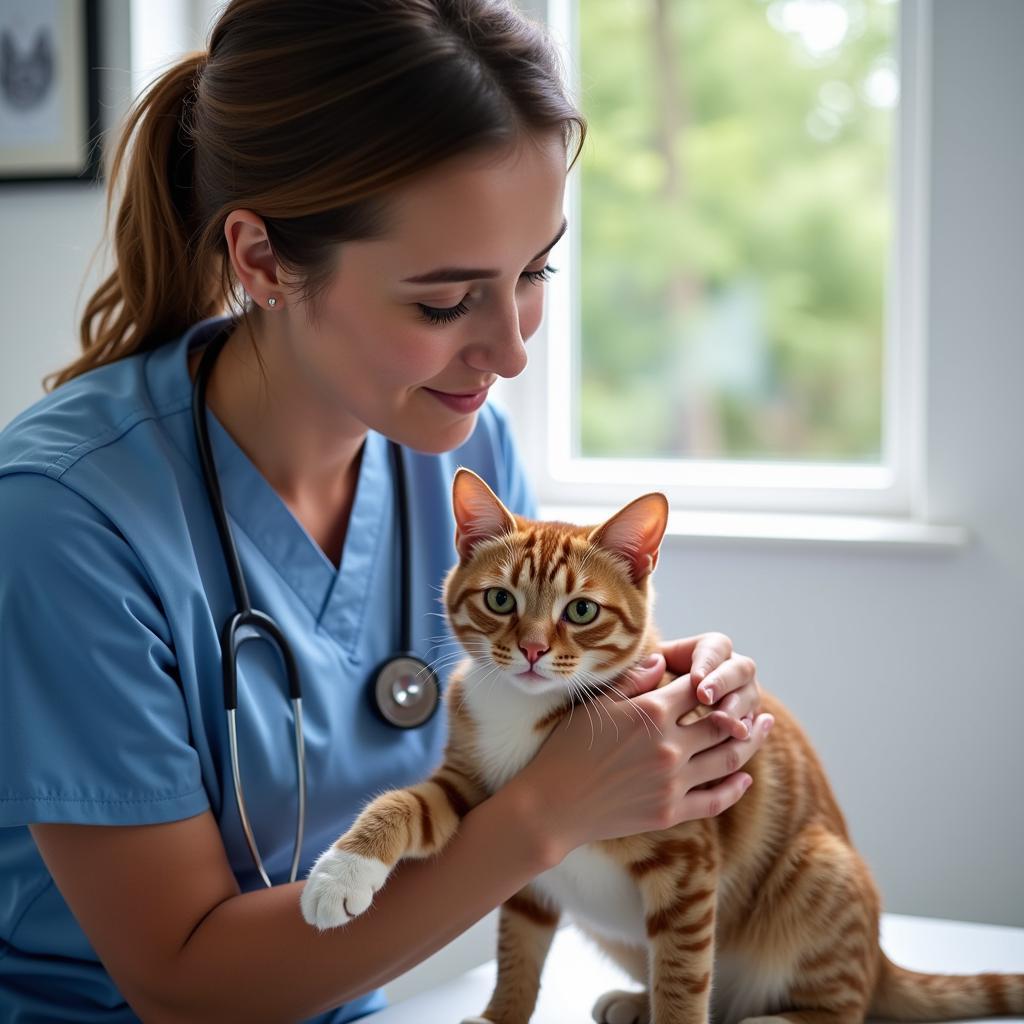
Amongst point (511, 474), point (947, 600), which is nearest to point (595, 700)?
point (511, 474)

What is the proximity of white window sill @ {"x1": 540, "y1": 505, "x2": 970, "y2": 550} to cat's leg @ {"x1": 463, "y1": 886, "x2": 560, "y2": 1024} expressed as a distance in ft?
2.99

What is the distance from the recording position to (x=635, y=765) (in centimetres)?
105

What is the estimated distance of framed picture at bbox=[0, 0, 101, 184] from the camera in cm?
227

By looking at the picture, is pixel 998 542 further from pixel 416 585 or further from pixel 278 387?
pixel 278 387

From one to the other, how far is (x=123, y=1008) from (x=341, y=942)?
314mm

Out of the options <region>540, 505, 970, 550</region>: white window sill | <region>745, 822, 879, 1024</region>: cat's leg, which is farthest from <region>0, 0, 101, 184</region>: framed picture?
<region>745, 822, 879, 1024</region>: cat's leg

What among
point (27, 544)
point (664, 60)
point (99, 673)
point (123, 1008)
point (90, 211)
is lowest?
point (123, 1008)

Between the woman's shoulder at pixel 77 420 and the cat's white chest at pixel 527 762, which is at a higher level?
the woman's shoulder at pixel 77 420

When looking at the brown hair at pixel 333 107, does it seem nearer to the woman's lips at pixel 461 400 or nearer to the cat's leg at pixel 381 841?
the woman's lips at pixel 461 400

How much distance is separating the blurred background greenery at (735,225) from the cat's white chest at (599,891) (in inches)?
59.1

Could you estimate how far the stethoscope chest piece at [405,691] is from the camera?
1.31 m

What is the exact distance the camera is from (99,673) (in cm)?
105

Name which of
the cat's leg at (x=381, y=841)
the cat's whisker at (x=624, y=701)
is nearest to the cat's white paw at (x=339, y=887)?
the cat's leg at (x=381, y=841)

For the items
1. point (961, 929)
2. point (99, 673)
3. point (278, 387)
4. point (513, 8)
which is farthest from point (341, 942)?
point (513, 8)
